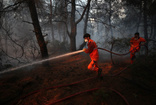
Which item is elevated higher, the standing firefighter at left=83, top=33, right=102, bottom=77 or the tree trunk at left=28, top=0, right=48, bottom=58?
the tree trunk at left=28, top=0, right=48, bottom=58

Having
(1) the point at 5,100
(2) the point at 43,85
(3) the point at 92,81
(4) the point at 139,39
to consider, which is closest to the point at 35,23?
(2) the point at 43,85

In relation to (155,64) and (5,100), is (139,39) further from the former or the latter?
(5,100)

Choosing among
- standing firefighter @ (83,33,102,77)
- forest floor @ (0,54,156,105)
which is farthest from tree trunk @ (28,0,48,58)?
standing firefighter @ (83,33,102,77)

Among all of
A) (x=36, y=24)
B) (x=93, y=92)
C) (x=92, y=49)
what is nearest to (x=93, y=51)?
(x=92, y=49)

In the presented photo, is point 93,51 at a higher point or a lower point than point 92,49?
lower

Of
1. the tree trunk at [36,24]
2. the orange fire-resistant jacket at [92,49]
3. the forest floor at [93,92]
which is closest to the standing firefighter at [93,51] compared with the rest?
the orange fire-resistant jacket at [92,49]

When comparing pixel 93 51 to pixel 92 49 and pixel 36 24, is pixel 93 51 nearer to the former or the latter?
pixel 92 49

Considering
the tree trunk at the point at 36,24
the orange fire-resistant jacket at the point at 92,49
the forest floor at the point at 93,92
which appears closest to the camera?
the forest floor at the point at 93,92

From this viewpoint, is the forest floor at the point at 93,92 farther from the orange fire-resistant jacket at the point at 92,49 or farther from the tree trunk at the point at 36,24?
the tree trunk at the point at 36,24

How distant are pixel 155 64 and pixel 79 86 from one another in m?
3.98

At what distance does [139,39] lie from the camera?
5422 mm

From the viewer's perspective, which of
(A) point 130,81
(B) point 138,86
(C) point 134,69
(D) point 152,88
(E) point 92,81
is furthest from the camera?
(C) point 134,69

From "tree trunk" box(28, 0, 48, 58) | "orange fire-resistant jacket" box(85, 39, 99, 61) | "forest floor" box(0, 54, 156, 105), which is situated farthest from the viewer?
"tree trunk" box(28, 0, 48, 58)

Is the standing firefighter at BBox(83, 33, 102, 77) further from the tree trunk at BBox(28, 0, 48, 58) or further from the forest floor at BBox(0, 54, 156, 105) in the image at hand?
the tree trunk at BBox(28, 0, 48, 58)
